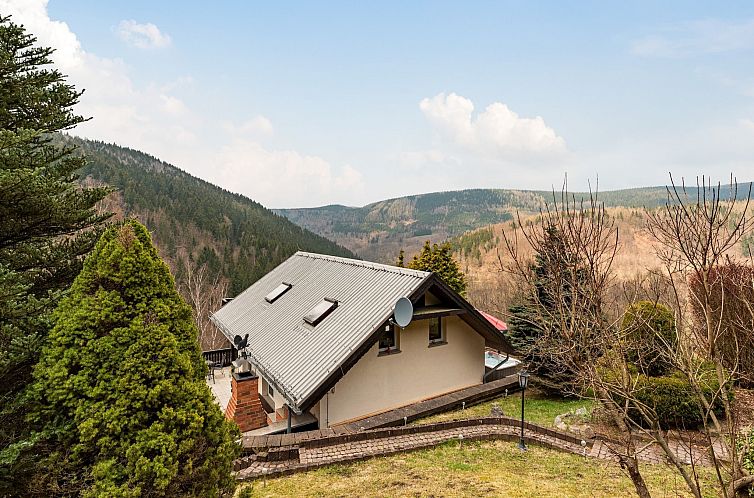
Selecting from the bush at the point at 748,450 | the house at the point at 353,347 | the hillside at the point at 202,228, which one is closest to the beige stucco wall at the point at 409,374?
the house at the point at 353,347

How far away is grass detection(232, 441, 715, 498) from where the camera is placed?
6.31 metres

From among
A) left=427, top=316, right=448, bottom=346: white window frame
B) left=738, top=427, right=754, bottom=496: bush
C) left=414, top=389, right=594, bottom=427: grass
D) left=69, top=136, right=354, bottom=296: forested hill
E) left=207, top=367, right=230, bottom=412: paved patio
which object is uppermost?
left=69, top=136, right=354, bottom=296: forested hill

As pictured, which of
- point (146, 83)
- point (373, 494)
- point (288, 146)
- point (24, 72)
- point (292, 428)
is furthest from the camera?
point (288, 146)

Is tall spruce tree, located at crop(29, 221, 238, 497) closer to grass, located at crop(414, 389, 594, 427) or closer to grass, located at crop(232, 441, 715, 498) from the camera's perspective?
grass, located at crop(232, 441, 715, 498)

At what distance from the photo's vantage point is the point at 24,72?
5785mm

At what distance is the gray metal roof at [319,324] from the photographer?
33.1 ft

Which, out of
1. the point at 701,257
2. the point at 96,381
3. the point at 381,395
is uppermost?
the point at 701,257

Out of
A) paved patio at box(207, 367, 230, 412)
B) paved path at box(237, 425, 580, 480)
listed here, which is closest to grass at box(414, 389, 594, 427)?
paved path at box(237, 425, 580, 480)

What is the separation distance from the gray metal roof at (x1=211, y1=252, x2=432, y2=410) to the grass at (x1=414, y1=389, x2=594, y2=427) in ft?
10.3

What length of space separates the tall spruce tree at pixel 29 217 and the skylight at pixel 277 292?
372 inches

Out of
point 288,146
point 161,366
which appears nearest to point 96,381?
point 161,366

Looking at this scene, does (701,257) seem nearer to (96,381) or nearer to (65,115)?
(96,381)

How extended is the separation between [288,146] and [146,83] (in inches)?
873

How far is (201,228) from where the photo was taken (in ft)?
258
